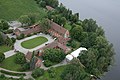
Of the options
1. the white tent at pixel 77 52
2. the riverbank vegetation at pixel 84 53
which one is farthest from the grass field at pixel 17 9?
the white tent at pixel 77 52

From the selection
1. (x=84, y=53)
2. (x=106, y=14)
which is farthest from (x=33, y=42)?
(x=106, y=14)

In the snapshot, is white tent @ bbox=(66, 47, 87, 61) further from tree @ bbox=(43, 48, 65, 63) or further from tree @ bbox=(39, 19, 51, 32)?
tree @ bbox=(39, 19, 51, 32)

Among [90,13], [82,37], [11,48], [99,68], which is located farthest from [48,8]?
[99,68]

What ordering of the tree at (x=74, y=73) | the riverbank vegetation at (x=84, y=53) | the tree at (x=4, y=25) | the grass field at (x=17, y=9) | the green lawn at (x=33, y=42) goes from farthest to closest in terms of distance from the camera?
A: the grass field at (x=17, y=9), the tree at (x=4, y=25), the green lawn at (x=33, y=42), the riverbank vegetation at (x=84, y=53), the tree at (x=74, y=73)

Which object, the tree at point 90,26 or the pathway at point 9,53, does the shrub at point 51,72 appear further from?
the tree at point 90,26

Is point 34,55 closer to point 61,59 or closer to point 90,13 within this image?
point 61,59
